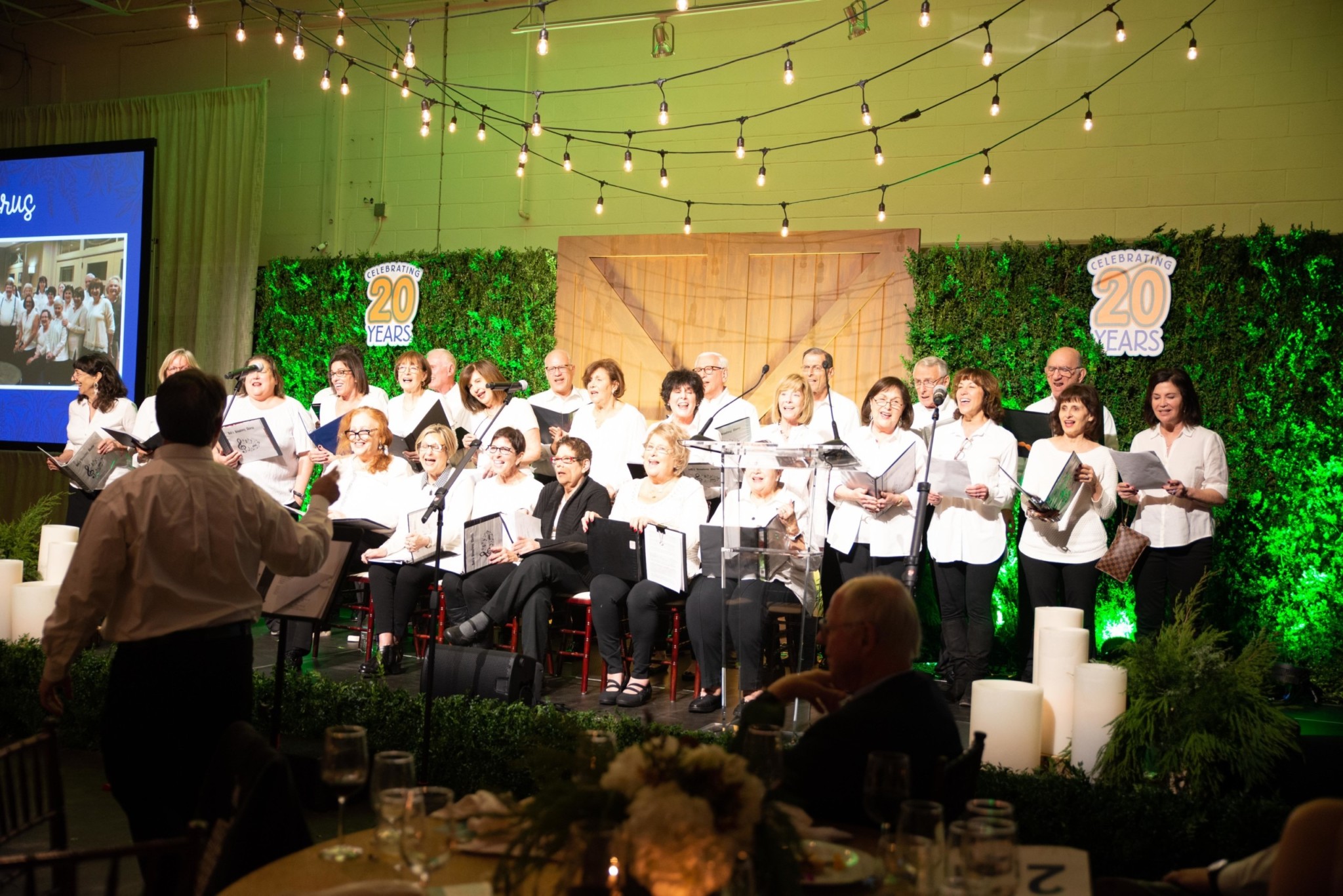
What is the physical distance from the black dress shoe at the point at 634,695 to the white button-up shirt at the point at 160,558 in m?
2.72

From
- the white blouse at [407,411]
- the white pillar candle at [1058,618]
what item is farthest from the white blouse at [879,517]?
the white blouse at [407,411]

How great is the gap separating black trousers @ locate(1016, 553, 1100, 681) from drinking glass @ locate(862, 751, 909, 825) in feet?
13.0

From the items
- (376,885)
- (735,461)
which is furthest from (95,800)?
(376,885)

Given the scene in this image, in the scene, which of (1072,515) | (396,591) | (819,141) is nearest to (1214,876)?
(1072,515)

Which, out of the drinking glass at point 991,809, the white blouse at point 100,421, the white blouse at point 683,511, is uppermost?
the white blouse at point 100,421

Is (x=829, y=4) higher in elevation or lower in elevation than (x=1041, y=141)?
higher

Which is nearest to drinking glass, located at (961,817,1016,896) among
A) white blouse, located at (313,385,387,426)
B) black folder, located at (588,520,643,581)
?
black folder, located at (588,520,643,581)

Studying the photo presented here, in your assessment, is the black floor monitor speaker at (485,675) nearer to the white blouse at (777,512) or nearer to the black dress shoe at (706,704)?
the black dress shoe at (706,704)

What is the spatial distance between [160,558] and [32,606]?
292 centimetres

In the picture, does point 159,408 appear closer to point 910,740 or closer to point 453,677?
point 910,740

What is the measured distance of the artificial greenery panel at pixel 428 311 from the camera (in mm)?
8727

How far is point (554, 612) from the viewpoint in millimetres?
6137

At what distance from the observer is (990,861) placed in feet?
5.31

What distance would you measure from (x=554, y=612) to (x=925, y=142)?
4126 millimetres
